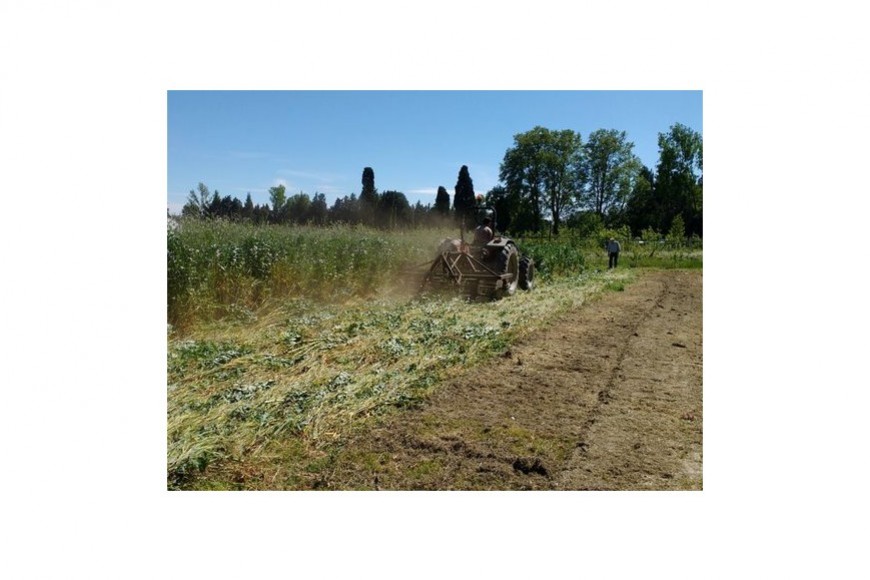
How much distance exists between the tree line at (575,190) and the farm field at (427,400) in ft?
4.19

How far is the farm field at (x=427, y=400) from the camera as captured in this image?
332 cm

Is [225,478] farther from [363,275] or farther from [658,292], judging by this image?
[658,292]

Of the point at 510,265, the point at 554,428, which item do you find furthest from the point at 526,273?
the point at 554,428

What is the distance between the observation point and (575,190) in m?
4.61

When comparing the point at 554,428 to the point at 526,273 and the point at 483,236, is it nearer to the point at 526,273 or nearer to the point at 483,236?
the point at 483,236

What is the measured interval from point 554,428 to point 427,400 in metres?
0.96

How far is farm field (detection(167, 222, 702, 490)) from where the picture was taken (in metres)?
3.32

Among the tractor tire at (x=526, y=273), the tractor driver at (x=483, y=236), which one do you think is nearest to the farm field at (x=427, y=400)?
the tractor driver at (x=483, y=236)

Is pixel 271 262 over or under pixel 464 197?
under

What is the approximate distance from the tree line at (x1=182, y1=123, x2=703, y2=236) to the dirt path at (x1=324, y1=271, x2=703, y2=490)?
1266 millimetres

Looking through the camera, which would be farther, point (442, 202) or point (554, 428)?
point (442, 202)

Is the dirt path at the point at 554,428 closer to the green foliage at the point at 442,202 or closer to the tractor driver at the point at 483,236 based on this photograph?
the green foliage at the point at 442,202

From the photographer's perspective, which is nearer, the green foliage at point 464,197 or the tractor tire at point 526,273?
the green foliage at point 464,197

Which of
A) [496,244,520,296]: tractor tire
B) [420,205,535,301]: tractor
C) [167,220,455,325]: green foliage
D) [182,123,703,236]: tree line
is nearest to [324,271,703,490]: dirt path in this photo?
[182,123,703,236]: tree line
